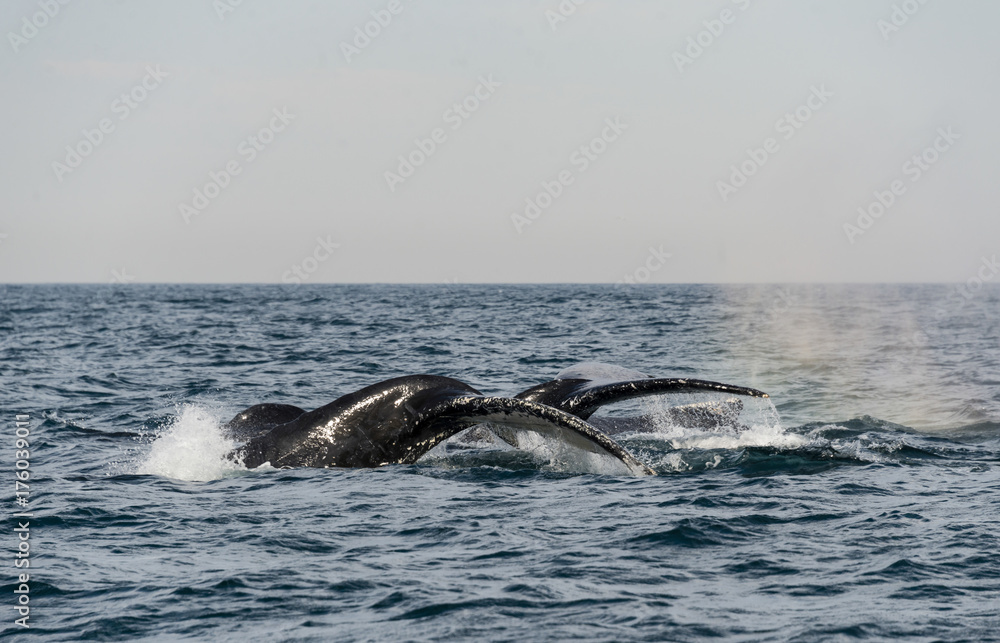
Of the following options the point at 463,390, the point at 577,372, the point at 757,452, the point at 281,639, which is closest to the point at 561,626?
the point at 281,639

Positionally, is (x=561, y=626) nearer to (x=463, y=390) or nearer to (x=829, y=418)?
(x=463, y=390)

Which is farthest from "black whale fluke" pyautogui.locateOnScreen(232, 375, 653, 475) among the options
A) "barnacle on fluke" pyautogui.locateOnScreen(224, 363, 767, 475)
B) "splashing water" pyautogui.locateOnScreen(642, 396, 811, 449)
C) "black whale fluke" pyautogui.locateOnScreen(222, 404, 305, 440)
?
"splashing water" pyautogui.locateOnScreen(642, 396, 811, 449)

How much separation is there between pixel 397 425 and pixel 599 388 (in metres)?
2.01

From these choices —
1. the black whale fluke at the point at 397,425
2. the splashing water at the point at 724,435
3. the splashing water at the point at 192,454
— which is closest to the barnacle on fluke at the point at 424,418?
the black whale fluke at the point at 397,425

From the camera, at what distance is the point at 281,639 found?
5984 mm

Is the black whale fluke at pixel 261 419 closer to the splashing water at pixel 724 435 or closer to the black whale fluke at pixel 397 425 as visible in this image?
the black whale fluke at pixel 397 425

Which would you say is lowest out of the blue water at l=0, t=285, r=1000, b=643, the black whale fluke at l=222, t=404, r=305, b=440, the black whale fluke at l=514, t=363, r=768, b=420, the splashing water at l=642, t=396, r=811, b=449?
the blue water at l=0, t=285, r=1000, b=643

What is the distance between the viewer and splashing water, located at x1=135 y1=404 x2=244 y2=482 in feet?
34.8

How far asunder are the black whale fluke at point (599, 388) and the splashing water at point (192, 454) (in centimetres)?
329

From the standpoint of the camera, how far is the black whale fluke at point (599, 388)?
30.2 feet

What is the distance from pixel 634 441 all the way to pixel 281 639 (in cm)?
711

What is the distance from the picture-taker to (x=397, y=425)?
9.82 meters

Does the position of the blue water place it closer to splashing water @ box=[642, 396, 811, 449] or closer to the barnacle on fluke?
splashing water @ box=[642, 396, 811, 449]

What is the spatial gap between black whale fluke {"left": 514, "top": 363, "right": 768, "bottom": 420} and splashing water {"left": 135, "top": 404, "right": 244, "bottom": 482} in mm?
3286
